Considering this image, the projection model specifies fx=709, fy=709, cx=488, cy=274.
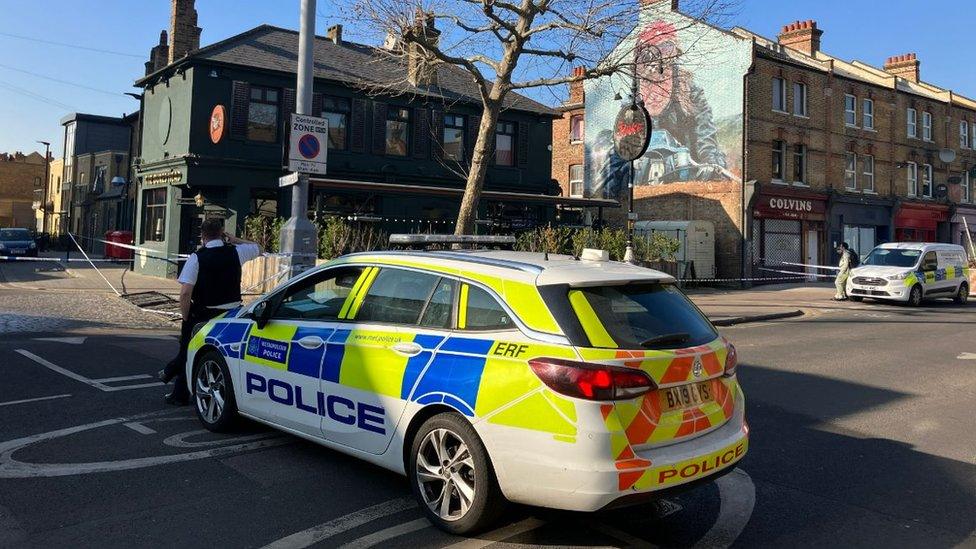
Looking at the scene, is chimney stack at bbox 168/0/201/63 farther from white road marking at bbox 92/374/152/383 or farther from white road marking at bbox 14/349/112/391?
→ white road marking at bbox 92/374/152/383

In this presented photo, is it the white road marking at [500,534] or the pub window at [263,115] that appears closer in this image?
the white road marking at [500,534]

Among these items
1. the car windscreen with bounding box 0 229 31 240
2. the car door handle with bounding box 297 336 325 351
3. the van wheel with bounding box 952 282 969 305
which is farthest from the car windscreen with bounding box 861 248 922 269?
the car windscreen with bounding box 0 229 31 240

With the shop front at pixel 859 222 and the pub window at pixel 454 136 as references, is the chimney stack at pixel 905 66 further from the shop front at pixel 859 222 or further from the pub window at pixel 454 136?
the pub window at pixel 454 136

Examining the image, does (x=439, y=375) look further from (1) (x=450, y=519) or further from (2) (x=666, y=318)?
(2) (x=666, y=318)

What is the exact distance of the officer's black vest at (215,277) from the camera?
21.4ft

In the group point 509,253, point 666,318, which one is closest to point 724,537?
point 666,318

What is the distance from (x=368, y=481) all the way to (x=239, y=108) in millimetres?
20313

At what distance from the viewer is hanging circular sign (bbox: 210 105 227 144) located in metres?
21.6

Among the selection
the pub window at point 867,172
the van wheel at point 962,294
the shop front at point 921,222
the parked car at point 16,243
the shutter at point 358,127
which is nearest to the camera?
the van wheel at point 962,294

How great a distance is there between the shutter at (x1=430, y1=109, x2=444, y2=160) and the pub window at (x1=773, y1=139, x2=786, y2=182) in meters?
13.5

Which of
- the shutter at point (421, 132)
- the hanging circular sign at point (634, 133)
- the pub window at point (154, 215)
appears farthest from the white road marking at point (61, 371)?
the shutter at point (421, 132)

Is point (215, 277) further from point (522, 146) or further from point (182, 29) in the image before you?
point (522, 146)

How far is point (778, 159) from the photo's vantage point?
94.8ft

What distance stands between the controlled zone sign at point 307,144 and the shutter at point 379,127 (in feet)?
50.8
